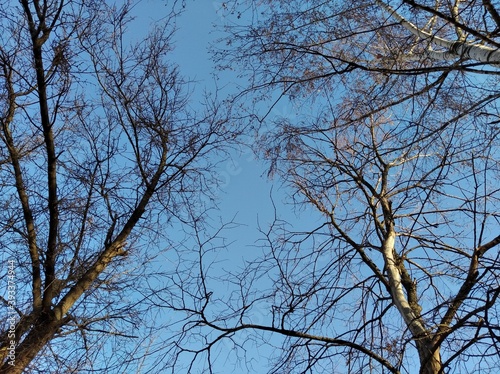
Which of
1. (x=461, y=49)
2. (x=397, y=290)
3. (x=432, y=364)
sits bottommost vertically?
(x=432, y=364)

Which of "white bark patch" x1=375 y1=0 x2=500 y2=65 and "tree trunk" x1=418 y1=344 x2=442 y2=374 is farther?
"white bark patch" x1=375 y1=0 x2=500 y2=65

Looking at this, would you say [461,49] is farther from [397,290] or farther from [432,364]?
[432,364]

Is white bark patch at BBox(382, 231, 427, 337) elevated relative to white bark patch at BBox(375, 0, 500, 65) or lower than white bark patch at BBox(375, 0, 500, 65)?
lower

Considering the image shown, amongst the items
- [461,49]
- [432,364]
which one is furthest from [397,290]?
[461,49]

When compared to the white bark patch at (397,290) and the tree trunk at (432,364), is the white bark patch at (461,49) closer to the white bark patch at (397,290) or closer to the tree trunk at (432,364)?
the white bark patch at (397,290)

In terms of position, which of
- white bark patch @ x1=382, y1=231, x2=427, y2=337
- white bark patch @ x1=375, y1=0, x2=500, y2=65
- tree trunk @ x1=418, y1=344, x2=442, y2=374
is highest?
white bark patch @ x1=375, y1=0, x2=500, y2=65

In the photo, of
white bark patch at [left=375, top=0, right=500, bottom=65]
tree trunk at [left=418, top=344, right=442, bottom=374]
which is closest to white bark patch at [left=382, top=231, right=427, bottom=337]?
tree trunk at [left=418, top=344, right=442, bottom=374]

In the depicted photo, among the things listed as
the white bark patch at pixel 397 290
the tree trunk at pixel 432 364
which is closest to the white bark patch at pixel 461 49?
the white bark patch at pixel 397 290

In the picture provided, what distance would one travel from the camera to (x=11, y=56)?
13.0ft

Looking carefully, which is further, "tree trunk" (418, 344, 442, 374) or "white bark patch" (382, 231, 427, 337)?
"white bark patch" (382, 231, 427, 337)

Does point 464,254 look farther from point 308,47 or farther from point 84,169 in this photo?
point 84,169

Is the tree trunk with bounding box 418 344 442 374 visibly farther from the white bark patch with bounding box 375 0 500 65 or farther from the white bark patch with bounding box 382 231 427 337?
the white bark patch with bounding box 375 0 500 65

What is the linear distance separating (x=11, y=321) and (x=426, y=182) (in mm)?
3730

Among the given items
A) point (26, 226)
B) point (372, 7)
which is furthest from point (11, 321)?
point (372, 7)
